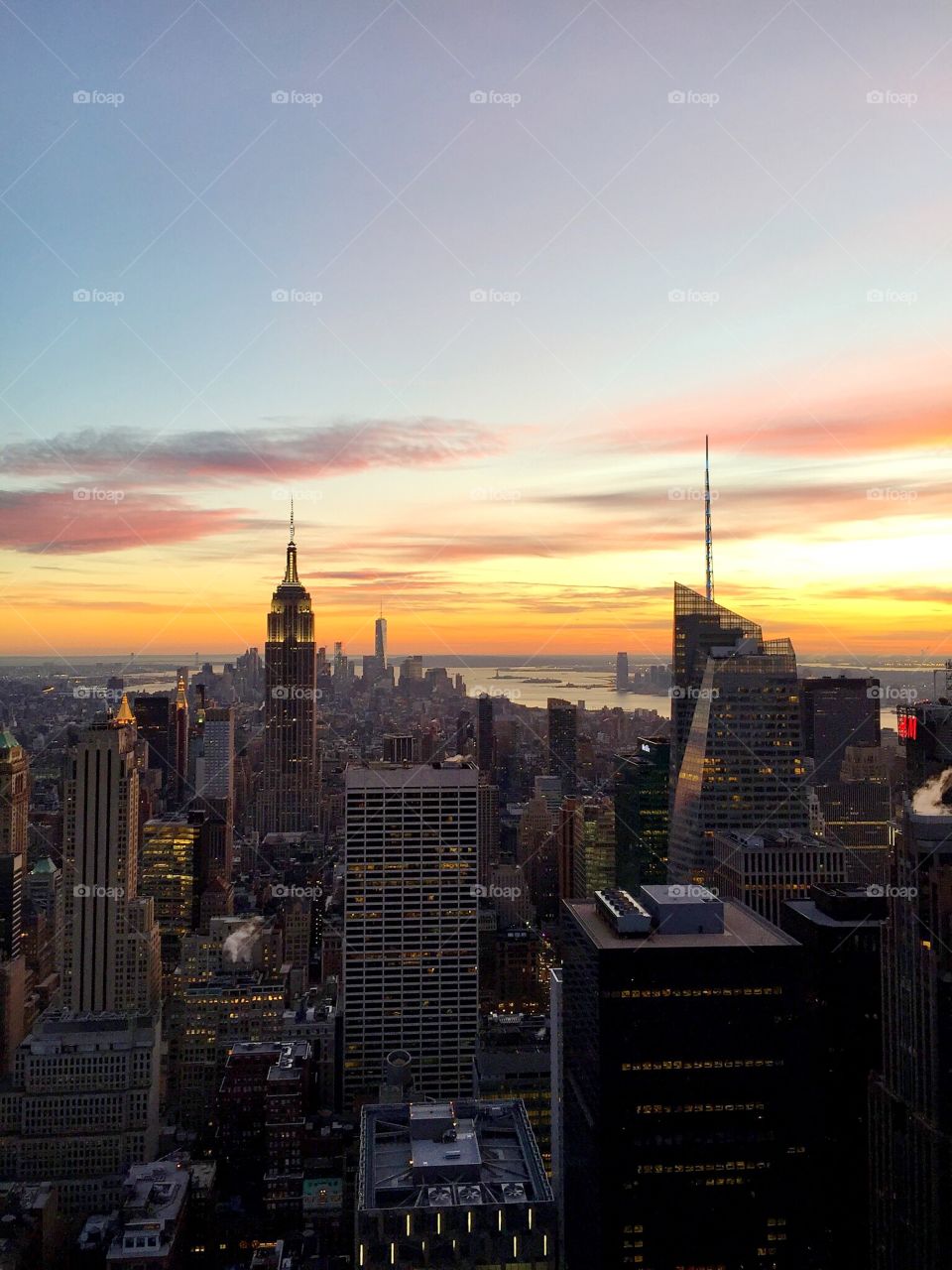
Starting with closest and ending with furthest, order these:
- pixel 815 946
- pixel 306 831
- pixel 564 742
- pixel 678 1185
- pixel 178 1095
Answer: pixel 678 1185 < pixel 815 946 < pixel 178 1095 < pixel 564 742 < pixel 306 831

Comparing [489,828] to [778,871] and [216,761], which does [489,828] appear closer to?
[216,761]

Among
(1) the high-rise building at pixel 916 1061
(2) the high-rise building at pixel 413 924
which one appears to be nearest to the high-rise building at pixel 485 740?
(2) the high-rise building at pixel 413 924

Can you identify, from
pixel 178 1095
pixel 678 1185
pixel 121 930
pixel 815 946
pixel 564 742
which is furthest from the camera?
pixel 564 742

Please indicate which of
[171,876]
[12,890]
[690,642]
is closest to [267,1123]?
Answer: [12,890]

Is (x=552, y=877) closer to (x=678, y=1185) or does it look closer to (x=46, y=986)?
(x=46, y=986)

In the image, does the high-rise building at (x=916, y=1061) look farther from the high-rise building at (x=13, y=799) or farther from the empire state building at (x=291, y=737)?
the empire state building at (x=291, y=737)

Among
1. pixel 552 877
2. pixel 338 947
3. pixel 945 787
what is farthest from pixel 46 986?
pixel 945 787
